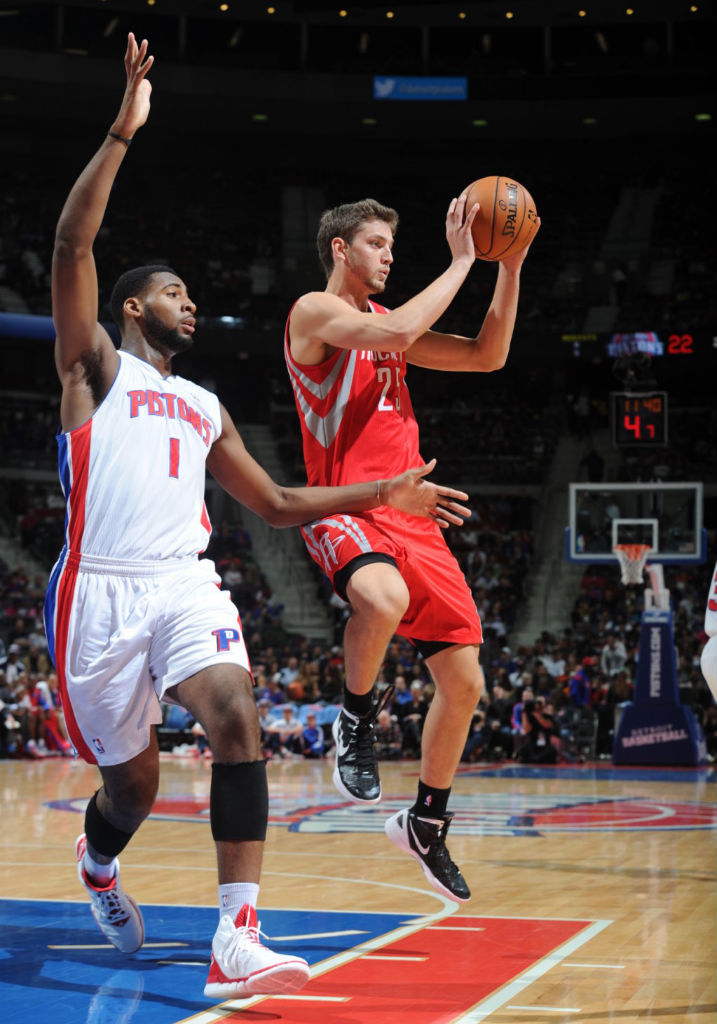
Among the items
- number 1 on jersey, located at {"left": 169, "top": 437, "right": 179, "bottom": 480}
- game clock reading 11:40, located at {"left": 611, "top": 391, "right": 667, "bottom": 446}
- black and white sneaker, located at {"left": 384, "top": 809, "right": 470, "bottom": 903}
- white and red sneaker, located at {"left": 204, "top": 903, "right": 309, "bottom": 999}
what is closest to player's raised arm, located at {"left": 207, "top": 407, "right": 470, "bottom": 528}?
number 1 on jersey, located at {"left": 169, "top": 437, "right": 179, "bottom": 480}

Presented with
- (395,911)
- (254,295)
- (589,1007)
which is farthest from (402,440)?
(254,295)

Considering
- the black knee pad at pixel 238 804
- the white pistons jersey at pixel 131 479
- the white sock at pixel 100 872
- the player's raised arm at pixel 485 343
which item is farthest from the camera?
the player's raised arm at pixel 485 343

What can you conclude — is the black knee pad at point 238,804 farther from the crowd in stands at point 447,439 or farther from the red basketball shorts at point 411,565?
the crowd in stands at point 447,439

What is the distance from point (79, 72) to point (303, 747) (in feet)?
52.9

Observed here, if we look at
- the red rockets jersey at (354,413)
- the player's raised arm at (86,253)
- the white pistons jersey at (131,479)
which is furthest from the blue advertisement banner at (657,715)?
the player's raised arm at (86,253)

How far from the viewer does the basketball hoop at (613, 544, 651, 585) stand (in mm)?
18188

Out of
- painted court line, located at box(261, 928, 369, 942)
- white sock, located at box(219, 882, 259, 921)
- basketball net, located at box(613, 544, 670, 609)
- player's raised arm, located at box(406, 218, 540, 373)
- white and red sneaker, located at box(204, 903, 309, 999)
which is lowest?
basketball net, located at box(613, 544, 670, 609)

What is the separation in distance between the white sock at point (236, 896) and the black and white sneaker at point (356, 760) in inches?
36.4

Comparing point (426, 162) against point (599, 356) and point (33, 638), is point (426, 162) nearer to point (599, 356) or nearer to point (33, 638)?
point (599, 356)

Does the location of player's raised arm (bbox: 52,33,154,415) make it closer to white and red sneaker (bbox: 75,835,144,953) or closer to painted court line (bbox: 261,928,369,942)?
white and red sneaker (bbox: 75,835,144,953)

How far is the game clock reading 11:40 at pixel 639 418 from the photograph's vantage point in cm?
1830

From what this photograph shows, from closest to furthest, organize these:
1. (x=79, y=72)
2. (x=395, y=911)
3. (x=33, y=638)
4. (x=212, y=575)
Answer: (x=212, y=575) < (x=395, y=911) < (x=33, y=638) < (x=79, y=72)

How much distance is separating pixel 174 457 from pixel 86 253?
0.78 metres

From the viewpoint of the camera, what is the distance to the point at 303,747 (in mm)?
19219
